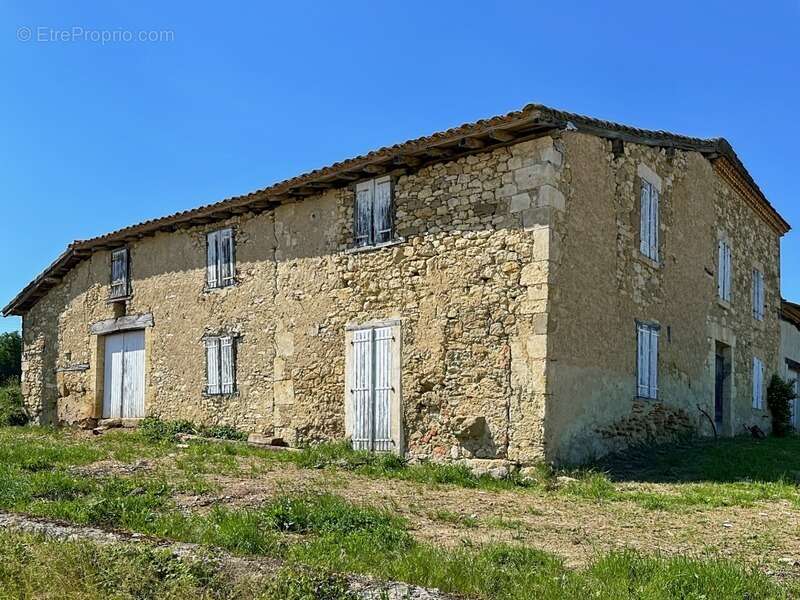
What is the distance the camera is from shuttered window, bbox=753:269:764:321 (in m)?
18.5

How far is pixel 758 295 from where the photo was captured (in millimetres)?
18734

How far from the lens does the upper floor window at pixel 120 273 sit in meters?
17.9

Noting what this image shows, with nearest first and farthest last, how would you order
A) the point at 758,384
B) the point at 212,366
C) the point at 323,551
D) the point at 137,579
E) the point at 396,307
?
the point at 137,579, the point at 323,551, the point at 396,307, the point at 212,366, the point at 758,384

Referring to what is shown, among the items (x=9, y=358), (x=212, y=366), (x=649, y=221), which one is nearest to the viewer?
(x=649, y=221)

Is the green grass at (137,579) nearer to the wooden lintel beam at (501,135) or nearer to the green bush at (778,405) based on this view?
the wooden lintel beam at (501,135)

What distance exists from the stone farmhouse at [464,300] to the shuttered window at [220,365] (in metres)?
0.04

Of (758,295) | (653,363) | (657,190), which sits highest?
(657,190)

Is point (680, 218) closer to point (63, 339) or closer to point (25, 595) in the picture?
point (25, 595)

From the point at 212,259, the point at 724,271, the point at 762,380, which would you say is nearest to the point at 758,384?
the point at 762,380

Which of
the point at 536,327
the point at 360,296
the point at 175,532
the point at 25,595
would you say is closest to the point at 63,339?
the point at 360,296

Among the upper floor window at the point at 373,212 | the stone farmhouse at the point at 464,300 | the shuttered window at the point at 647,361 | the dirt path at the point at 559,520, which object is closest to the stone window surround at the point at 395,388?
the stone farmhouse at the point at 464,300

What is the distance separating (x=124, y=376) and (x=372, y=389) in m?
7.37

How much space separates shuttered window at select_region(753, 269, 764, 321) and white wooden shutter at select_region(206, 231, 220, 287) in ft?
37.9

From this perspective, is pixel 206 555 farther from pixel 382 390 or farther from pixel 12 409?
pixel 12 409
